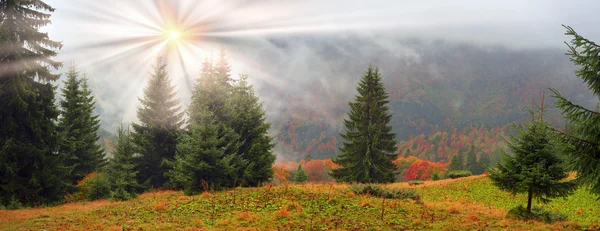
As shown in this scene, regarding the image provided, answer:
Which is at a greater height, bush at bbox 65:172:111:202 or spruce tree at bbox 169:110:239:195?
spruce tree at bbox 169:110:239:195

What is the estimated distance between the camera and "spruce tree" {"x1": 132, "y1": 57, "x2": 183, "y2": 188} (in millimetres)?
28953

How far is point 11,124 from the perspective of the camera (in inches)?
797

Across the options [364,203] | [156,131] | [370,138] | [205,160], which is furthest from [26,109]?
[370,138]

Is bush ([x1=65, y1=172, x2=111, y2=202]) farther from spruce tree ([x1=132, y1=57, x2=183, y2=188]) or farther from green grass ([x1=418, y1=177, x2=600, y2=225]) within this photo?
green grass ([x1=418, y1=177, x2=600, y2=225])

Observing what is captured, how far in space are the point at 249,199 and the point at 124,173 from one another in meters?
13.8

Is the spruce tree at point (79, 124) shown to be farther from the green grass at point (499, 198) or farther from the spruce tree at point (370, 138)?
the green grass at point (499, 198)

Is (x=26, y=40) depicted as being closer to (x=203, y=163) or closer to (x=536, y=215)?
(x=203, y=163)

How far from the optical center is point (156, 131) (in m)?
29.2

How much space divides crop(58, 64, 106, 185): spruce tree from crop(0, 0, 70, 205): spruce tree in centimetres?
1040

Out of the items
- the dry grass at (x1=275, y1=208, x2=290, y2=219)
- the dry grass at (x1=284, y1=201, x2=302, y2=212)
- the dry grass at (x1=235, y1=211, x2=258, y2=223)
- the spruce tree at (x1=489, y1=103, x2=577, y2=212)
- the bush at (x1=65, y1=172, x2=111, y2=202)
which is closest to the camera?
the dry grass at (x1=235, y1=211, x2=258, y2=223)

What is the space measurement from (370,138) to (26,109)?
29553 millimetres

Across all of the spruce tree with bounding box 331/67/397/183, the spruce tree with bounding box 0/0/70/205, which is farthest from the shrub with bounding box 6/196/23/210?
the spruce tree with bounding box 331/67/397/183

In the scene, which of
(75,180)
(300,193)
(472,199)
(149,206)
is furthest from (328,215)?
(75,180)

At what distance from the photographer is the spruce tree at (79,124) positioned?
107ft
